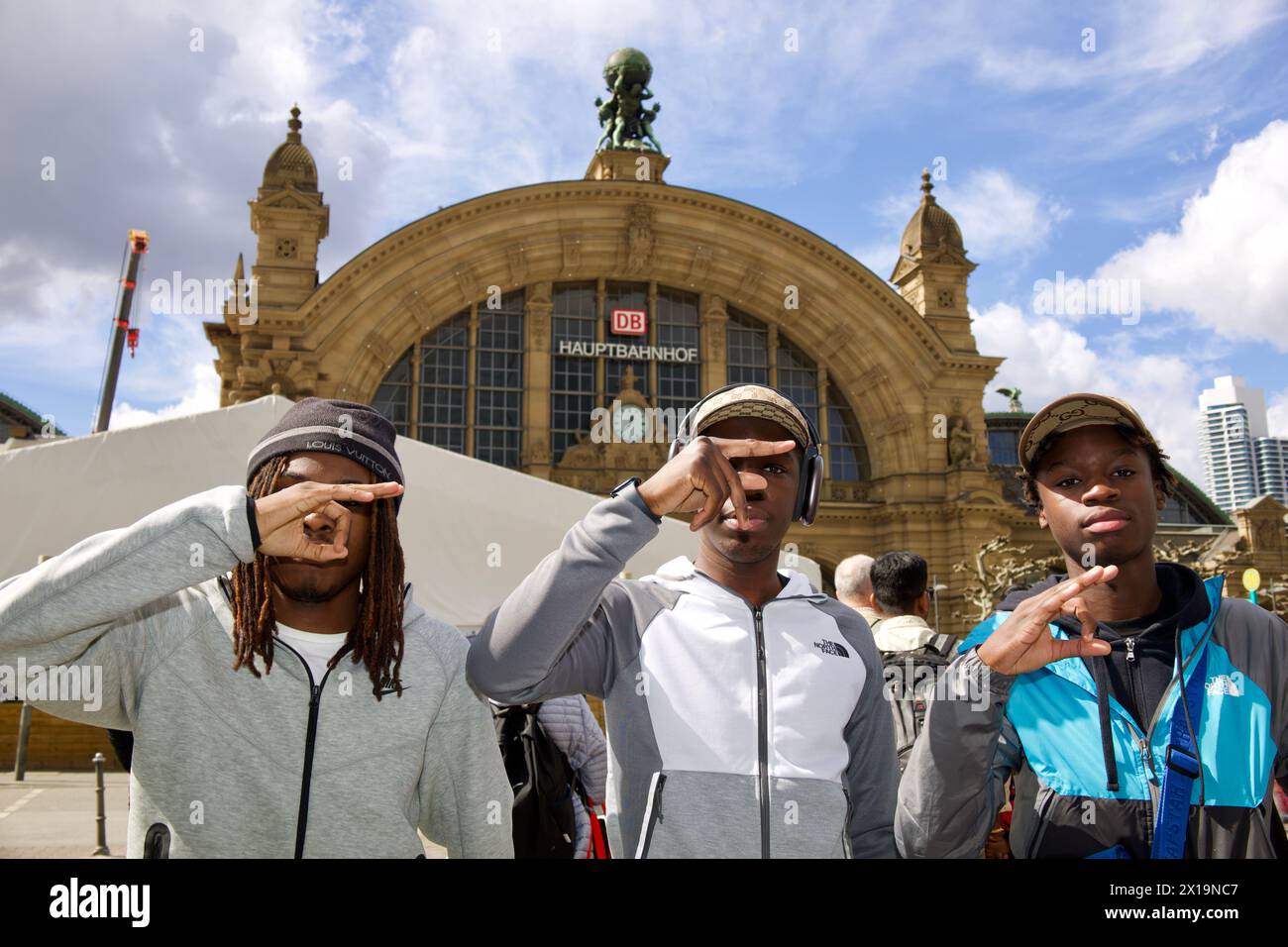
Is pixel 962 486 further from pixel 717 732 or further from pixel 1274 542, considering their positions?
pixel 717 732

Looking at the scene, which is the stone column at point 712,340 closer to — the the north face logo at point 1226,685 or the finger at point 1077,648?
the the north face logo at point 1226,685

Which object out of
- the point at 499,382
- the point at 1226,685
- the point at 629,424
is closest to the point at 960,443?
the point at 629,424

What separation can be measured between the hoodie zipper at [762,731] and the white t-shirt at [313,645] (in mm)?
1099

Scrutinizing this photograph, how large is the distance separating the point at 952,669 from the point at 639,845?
89 centimetres

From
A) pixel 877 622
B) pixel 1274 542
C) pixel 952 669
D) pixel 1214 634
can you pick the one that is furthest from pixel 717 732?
pixel 1274 542

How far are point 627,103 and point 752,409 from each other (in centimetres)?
3172

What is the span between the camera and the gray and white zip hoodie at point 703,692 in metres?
2.05

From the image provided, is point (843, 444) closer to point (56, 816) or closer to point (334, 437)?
point (56, 816)

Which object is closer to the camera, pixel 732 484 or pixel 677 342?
pixel 732 484

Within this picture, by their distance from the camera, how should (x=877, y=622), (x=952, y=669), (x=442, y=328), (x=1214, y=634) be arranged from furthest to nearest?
(x=442, y=328)
(x=877, y=622)
(x=1214, y=634)
(x=952, y=669)

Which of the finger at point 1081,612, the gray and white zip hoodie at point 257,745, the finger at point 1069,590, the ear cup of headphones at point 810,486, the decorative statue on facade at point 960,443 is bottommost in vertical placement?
the gray and white zip hoodie at point 257,745

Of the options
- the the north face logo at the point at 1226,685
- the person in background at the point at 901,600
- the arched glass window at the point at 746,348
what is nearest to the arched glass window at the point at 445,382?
the arched glass window at the point at 746,348

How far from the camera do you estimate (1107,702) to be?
2.28 metres
